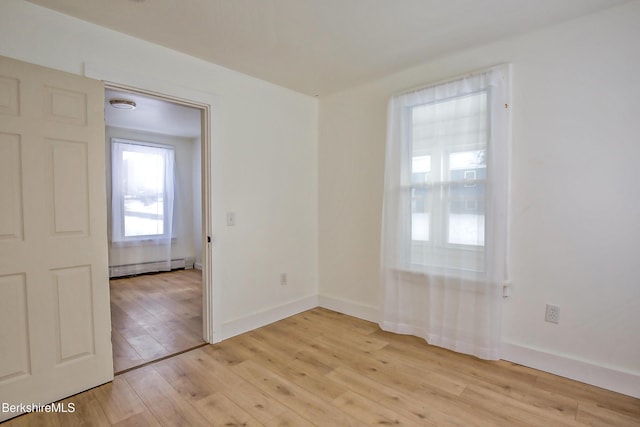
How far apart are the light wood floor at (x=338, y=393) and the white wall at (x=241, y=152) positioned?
2.20 feet

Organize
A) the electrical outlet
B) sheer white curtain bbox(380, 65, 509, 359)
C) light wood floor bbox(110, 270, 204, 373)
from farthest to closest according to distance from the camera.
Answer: light wood floor bbox(110, 270, 204, 373), sheer white curtain bbox(380, 65, 509, 359), the electrical outlet

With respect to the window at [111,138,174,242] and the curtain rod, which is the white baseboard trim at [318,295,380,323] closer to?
the curtain rod

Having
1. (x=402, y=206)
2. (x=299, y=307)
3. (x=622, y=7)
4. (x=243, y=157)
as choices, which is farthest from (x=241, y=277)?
(x=622, y=7)

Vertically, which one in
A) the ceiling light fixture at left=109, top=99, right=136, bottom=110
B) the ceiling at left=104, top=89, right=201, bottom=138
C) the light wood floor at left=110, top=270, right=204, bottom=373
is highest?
the ceiling at left=104, top=89, right=201, bottom=138

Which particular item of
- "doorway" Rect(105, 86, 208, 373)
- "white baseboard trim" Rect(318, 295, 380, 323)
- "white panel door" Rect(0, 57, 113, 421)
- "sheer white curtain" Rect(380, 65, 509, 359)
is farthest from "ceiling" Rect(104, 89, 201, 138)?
"white baseboard trim" Rect(318, 295, 380, 323)

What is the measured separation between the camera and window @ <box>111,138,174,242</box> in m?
5.20

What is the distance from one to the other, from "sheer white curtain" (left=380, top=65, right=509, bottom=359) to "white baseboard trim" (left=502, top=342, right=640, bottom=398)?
17 centimetres

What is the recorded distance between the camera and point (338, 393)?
6.88 feet

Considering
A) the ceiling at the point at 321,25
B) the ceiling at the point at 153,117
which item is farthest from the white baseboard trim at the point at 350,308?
the ceiling at the point at 153,117

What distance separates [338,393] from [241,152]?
2282mm

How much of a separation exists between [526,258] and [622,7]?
1814 millimetres

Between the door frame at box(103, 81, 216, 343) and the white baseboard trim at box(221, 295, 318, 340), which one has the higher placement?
the door frame at box(103, 81, 216, 343)

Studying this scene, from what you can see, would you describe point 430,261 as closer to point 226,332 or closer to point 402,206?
point 402,206

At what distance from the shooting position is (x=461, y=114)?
2.63 m
